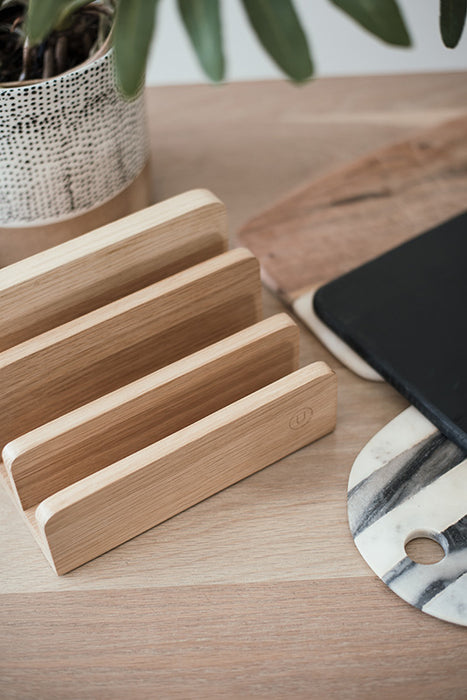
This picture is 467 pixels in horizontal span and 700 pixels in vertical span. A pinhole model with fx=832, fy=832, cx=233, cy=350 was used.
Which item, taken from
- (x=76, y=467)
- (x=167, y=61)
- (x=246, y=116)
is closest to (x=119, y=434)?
(x=76, y=467)

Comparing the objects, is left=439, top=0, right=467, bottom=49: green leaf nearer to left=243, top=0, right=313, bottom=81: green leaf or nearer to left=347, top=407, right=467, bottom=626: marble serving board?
left=243, top=0, right=313, bottom=81: green leaf

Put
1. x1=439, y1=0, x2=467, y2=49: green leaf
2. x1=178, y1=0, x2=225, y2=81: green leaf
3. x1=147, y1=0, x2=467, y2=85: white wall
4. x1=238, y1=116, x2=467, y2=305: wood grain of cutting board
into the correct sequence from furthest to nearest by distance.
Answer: x1=147, y1=0, x2=467, y2=85: white wall → x1=238, y1=116, x2=467, y2=305: wood grain of cutting board → x1=439, y1=0, x2=467, y2=49: green leaf → x1=178, y1=0, x2=225, y2=81: green leaf

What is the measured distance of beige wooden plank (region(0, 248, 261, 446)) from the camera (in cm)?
49

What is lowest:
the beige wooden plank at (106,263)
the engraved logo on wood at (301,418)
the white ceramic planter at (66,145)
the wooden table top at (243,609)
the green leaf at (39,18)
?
the wooden table top at (243,609)

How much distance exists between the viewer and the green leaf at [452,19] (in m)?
0.51

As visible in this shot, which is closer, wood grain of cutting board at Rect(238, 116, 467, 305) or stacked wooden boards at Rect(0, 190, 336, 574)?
stacked wooden boards at Rect(0, 190, 336, 574)

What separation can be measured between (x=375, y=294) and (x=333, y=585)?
227 mm

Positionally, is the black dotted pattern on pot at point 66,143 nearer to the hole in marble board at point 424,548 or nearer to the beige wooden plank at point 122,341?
the beige wooden plank at point 122,341

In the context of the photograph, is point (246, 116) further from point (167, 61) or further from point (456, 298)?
point (167, 61)

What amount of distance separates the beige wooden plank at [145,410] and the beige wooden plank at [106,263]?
0.07 meters

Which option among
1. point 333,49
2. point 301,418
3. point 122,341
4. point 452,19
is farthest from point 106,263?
point 333,49

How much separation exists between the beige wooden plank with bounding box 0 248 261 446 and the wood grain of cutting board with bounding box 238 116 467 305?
110mm

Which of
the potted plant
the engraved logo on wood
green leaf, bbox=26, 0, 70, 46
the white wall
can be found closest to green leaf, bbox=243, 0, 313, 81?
the potted plant

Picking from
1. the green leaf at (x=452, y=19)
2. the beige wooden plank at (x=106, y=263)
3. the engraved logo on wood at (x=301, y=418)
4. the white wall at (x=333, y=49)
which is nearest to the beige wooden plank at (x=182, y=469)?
the engraved logo on wood at (x=301, y=418)
